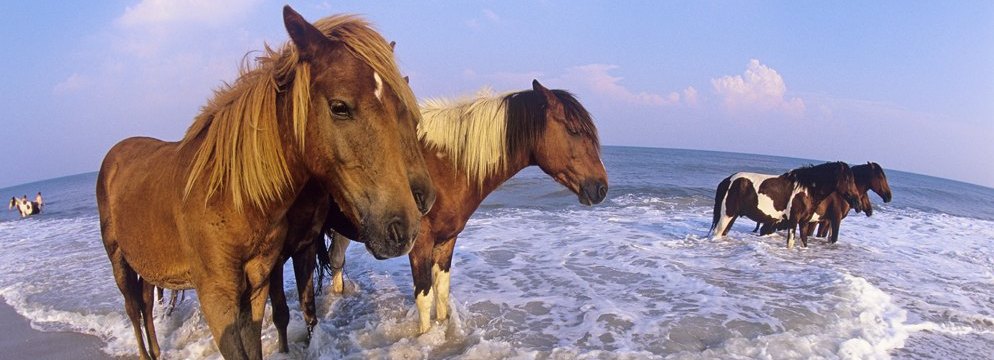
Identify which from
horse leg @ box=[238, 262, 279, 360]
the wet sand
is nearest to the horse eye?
horse leg @ box=[238, 262, 279, 360]

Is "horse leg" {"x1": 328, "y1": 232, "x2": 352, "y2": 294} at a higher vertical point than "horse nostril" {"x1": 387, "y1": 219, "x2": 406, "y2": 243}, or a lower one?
lower

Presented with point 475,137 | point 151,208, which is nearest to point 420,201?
point 151,208

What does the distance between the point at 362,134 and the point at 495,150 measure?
2.41 meters

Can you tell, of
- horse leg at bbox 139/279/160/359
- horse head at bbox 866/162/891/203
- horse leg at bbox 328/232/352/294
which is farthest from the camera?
horse head at bbox 866/162/891/203

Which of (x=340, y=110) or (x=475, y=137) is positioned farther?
(x=475, y=137)

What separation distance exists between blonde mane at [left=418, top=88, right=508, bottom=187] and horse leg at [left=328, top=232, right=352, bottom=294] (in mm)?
1709

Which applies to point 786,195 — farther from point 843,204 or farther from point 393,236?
point 393,236

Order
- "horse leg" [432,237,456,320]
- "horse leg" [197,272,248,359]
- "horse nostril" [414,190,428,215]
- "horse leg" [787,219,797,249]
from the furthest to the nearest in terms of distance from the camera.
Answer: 1. "horse leg" [787,219,797,249]
2. "horse leg" [432,237,456,320]
3. "horse leg" [197,272,248,359]
4. "horse nostril" [414,190,428,215]

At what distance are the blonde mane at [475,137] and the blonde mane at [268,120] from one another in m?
2.07

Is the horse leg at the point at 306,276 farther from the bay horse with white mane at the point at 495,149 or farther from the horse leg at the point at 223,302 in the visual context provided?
the bay horse with white mane at the point at 495,149

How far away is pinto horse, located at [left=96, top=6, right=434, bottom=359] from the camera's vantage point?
1.40 m

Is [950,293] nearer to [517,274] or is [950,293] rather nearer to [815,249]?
[815,249]

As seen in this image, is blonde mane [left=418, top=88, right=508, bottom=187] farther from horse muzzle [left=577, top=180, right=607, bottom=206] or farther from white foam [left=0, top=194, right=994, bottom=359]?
white foam [left=0, top=194, right=994, bottom=359]

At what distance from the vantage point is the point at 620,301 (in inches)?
198
